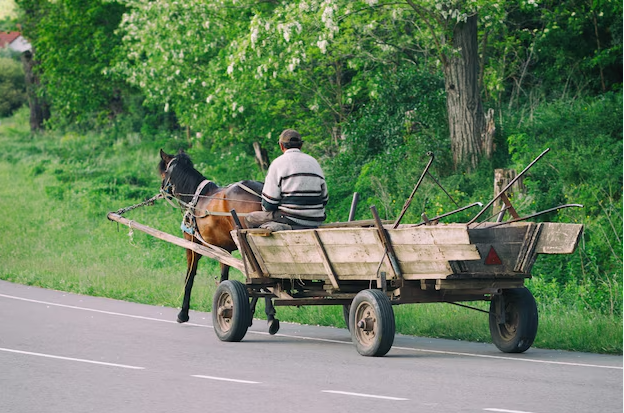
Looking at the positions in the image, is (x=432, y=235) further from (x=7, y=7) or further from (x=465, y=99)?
(x=7, y=7)

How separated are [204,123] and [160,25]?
3155mm

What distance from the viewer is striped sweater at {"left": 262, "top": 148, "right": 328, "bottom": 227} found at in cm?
1183

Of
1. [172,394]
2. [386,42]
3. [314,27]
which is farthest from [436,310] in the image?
[386,42]

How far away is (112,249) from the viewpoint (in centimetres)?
2369

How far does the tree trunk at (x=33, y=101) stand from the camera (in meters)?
54.8

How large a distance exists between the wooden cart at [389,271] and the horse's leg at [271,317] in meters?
0.15

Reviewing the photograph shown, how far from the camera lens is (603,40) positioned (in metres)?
25.8

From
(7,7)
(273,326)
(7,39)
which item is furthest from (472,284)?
(7,39)

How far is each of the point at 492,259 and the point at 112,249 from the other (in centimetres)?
1510

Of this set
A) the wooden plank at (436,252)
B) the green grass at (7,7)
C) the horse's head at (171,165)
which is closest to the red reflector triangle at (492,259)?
the wooden plank at (436,252)

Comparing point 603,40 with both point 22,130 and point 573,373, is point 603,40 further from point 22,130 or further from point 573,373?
point 22,130

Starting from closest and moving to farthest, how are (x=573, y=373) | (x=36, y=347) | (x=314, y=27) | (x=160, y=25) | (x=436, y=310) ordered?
(x=573, y=373) → (x=36, y=347) → (x=436, y=310) → (x=314, y=27) → (x=160, y=25)

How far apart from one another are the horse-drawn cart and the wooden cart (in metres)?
0.01

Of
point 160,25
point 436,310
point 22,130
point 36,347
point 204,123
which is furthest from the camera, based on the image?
point 22,130
